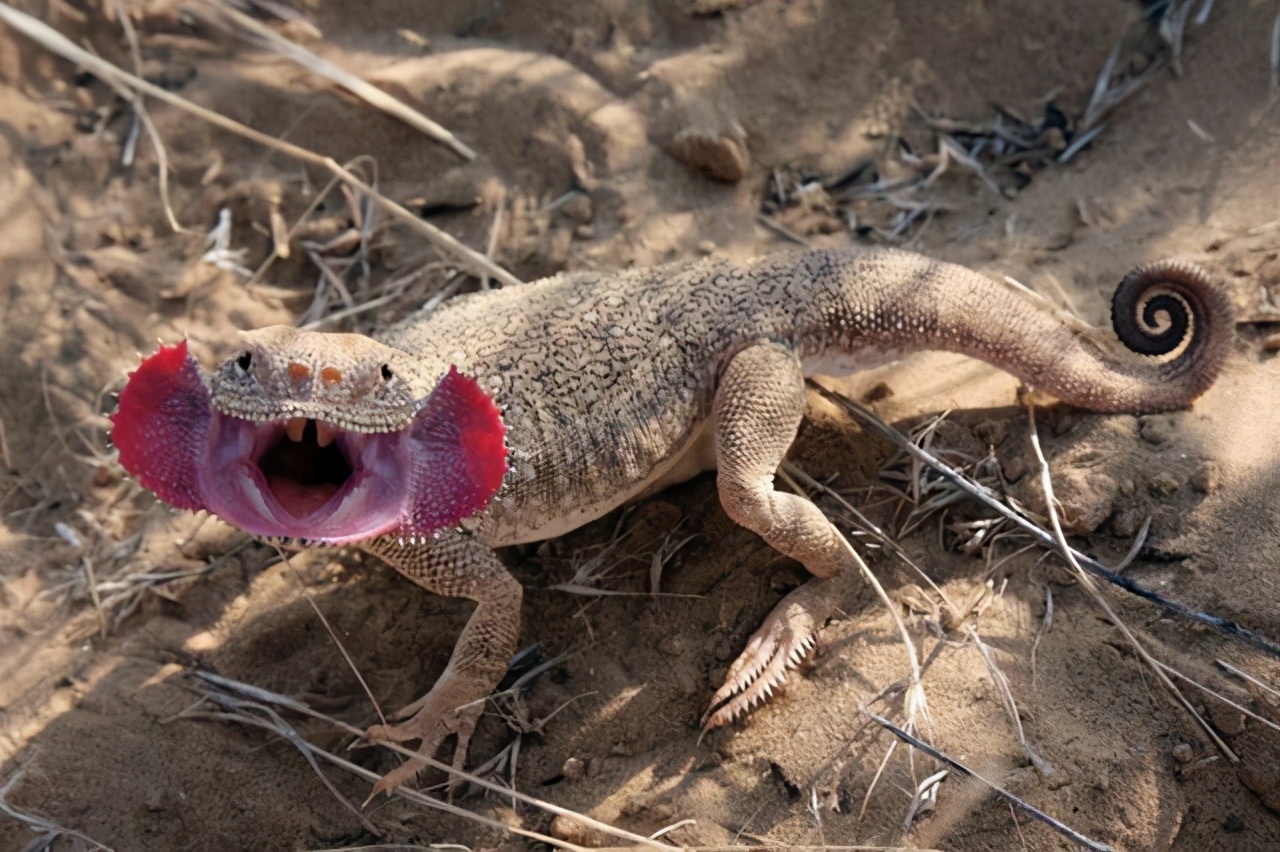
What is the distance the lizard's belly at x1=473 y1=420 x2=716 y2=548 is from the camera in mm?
3119

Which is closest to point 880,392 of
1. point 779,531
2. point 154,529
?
point 779,531

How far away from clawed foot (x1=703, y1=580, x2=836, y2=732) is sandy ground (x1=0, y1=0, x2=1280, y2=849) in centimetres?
8

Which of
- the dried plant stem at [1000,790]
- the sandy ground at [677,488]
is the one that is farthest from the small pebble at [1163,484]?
the dried plant stem at [1000,790]

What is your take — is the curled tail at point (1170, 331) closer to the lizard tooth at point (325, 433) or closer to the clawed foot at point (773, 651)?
the clawed foot at point (773, 651)

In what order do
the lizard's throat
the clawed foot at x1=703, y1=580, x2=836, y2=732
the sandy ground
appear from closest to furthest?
the lizard's throat < the sandy ground < the clawed foot at x1=703, y1=580, x2=836, y2=732

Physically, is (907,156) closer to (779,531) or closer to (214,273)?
(779,531)

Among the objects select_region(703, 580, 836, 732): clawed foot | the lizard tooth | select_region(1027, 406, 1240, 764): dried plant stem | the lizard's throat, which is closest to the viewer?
the lizard's throat

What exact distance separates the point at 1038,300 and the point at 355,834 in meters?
2.98

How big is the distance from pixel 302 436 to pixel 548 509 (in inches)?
38.9

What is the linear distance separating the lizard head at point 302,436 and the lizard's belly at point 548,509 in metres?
0.73

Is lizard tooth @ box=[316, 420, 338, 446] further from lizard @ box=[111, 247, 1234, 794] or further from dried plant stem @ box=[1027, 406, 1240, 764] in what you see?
dried plant stem @ box=[1027, 406, 1240, 764]

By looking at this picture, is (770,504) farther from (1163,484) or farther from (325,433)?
(325,433)

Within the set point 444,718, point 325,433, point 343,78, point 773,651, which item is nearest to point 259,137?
point 343,78

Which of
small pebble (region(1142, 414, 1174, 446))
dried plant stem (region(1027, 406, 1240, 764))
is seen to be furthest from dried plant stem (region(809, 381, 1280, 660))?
small pebble (region(1142, 414, 1174, 446))
